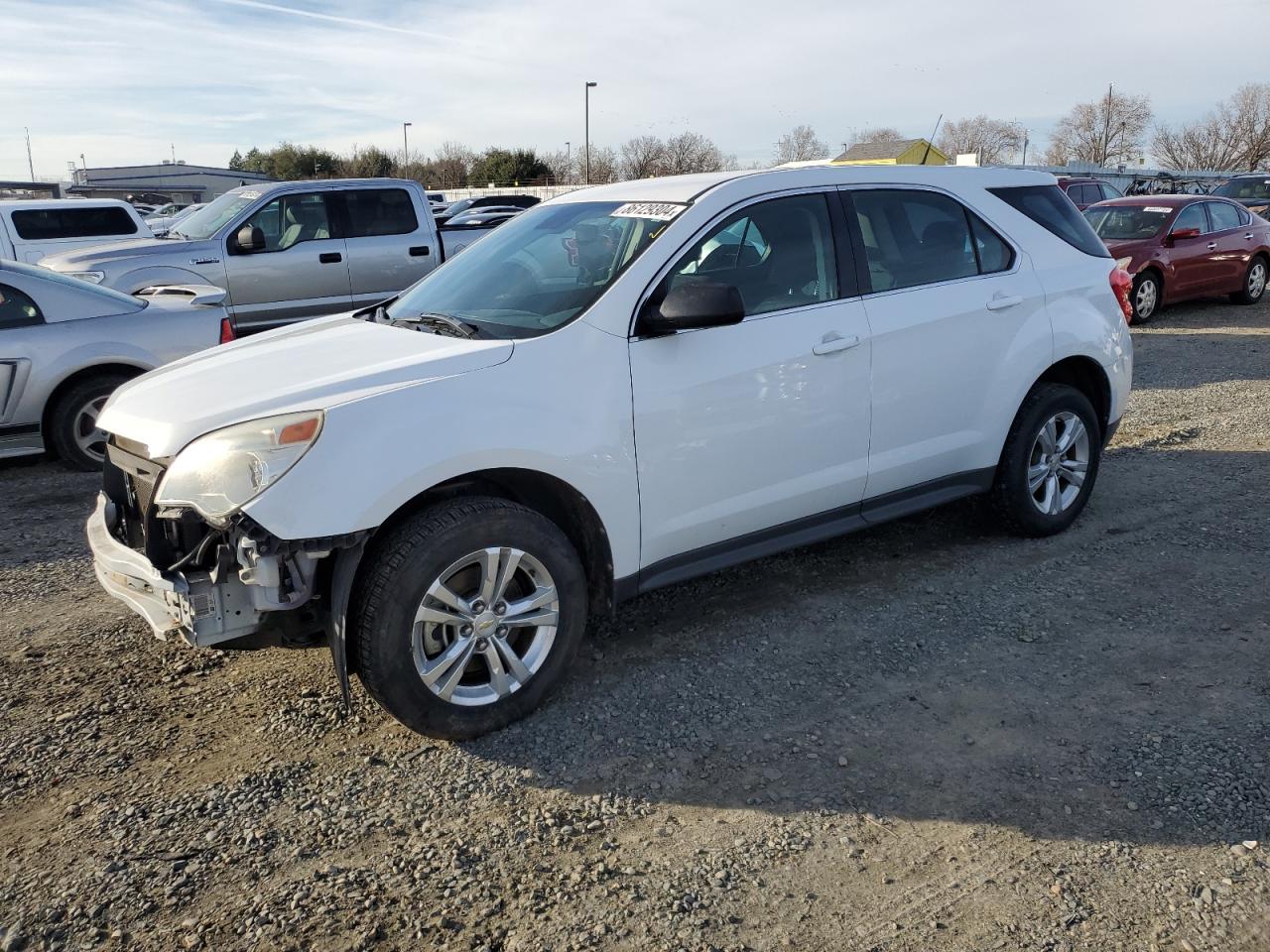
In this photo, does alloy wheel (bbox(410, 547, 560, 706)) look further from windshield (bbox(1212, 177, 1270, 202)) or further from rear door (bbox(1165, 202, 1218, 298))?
windshield (bbox(1212, 177, 1270, 202))

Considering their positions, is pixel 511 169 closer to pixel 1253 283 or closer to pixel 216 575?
pixel 1253 283

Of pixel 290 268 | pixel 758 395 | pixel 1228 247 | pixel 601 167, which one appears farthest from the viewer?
pixel 601 167

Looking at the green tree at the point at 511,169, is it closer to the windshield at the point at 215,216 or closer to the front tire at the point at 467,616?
the windshield at the point at 215,216

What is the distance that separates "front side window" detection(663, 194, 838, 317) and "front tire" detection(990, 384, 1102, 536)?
1.42 m

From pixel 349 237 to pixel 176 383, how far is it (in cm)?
825

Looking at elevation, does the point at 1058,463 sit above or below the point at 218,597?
below

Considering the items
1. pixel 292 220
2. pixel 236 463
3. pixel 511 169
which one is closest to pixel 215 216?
pixel 292 220

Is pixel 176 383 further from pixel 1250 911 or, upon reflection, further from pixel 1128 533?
pixel 1128 533

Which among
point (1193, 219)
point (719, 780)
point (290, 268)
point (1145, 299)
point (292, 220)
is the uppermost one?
point (292, 220)

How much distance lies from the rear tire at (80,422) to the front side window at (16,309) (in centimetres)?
54

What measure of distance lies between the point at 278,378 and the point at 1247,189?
28294 millimetres

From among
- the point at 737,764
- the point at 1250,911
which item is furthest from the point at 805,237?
the point at 1250,911

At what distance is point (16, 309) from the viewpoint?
22.8 feet

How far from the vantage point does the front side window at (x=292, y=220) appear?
11.2m
